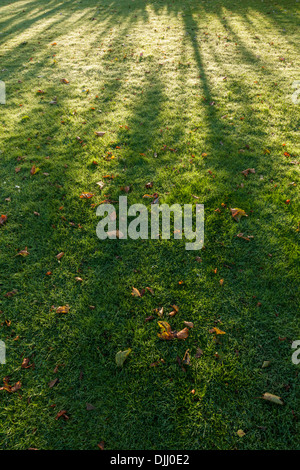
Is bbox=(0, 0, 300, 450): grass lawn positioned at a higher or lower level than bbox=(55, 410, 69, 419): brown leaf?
higher

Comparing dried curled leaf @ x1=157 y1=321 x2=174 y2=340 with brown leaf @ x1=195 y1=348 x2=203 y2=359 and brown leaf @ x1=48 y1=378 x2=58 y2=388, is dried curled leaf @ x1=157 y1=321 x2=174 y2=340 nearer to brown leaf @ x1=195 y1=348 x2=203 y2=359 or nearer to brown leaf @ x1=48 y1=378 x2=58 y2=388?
brown leaf @ x1=195 y1=348 x2=203 y2=359

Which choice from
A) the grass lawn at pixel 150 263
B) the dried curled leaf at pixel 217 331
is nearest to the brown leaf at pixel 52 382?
the grass lawn at pixel 150 263

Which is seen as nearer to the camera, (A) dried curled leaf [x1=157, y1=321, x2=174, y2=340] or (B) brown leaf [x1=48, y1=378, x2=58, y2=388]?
(B) brown leaf [x1=48, y1=378, x2=58, y2=388]

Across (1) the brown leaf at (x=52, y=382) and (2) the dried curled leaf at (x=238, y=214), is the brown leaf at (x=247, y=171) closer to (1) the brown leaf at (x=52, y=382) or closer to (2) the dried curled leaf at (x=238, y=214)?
(2) the dried curled leaf at (x=238, y=214)

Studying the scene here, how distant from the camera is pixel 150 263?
2916 millimetres

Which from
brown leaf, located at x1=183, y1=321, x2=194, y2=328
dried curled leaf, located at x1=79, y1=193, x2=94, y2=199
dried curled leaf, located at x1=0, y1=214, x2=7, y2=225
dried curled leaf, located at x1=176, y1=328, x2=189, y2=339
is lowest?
dried curled leaf, located at x1=176, y1=328, x2=189, y2=339

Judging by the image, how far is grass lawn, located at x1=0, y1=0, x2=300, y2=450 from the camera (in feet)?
6.54

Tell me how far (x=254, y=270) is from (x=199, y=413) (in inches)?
59.1

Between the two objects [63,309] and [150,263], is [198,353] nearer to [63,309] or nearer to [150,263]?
[150,263]

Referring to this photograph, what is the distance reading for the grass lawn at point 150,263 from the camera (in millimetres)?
1993

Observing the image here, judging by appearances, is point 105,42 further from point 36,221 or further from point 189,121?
point 36,221

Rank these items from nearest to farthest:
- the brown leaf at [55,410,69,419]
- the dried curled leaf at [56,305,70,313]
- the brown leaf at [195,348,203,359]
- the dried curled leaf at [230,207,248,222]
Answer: the brown leaf at [55,410,69,419]
the brown leaf at [195,348,203,359]
the dried curled leaf at [56,305,70,313]
the dried curled leaf at [230,207,248,222]

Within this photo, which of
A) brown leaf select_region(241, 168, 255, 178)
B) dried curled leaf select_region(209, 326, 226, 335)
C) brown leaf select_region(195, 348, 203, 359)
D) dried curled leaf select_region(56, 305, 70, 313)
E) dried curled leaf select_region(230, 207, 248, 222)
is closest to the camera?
brown leaf select_region(195, 348, 203, 359)

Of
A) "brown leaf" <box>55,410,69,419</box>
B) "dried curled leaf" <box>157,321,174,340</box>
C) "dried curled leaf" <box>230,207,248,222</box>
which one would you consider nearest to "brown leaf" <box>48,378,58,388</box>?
"brown leaf" <box>55,410,69,419</box>
